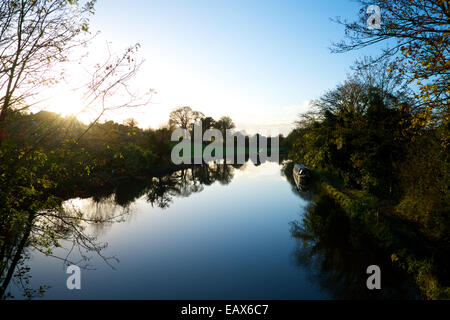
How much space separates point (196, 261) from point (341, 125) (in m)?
15.2

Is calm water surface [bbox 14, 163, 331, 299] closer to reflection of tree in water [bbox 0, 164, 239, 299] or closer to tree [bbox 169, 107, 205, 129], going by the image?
reflection of tree in water [bbox 0, 164, 239, 299]

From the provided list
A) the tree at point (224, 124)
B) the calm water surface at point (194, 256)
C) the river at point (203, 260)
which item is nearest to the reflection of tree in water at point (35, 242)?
the river at point (203, 260)

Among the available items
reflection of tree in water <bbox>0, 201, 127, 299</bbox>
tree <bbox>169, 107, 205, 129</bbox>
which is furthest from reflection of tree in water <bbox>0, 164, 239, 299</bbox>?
tree <bbox>169, 107, 205, 129</bbox>

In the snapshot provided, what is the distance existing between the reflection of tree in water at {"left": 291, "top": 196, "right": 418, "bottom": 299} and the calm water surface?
1.61 feet

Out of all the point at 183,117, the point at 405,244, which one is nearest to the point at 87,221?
the point at 405,244

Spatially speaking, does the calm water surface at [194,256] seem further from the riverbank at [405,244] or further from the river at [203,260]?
the riverbank at [405,244]

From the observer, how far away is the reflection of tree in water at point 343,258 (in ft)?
23.9

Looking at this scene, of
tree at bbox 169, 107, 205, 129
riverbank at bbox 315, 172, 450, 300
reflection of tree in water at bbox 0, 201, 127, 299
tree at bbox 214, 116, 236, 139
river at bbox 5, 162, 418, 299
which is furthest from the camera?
tree at bbox 214, 116, 236, 139

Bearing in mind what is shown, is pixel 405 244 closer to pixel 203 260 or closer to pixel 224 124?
pixel 203 260

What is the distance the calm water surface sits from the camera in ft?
25.0

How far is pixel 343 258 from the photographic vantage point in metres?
9.53

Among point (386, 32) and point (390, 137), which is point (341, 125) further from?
point (386, 32)

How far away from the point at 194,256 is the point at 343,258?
5916mm
